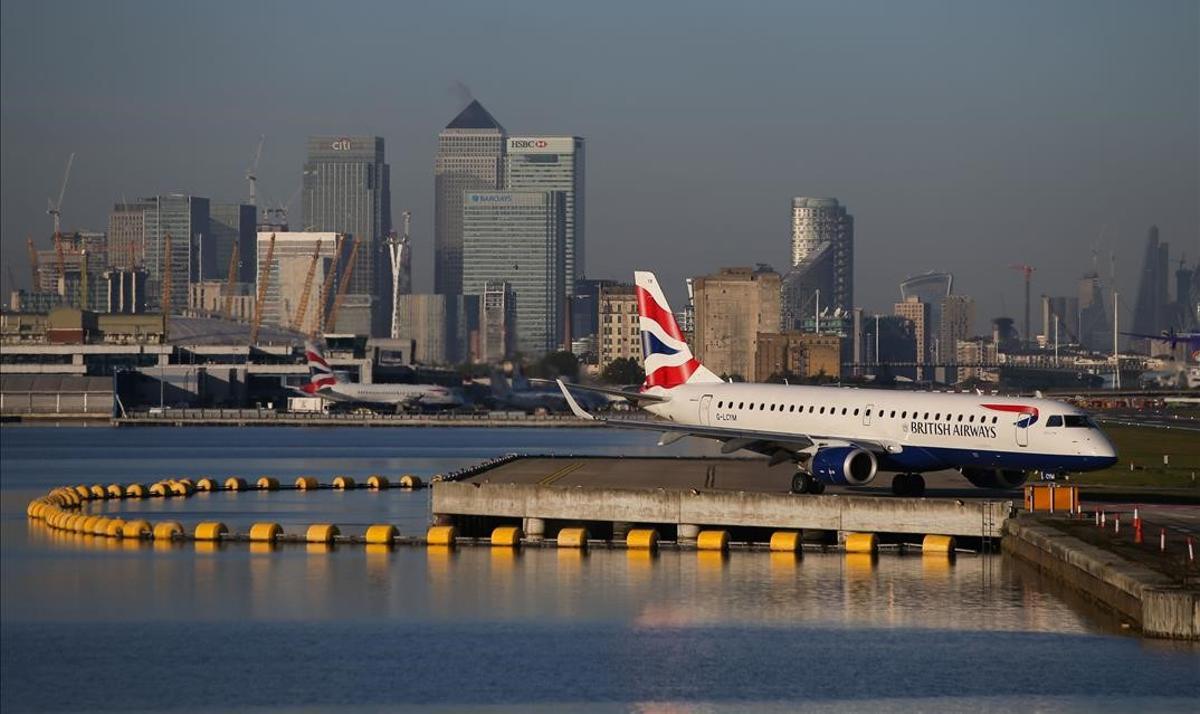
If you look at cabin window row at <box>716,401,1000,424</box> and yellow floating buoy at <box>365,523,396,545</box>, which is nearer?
cabin window row at <box>716,401,1000,424</box>

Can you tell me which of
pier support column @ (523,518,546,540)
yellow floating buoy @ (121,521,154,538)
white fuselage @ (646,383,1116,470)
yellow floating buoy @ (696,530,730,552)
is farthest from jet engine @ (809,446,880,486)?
yellow floating buoy @ (121,521,154,538)

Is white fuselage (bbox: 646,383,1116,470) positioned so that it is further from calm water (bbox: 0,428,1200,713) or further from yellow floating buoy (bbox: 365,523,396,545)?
yellow floating buoy (bbox: 365,523,396,545)

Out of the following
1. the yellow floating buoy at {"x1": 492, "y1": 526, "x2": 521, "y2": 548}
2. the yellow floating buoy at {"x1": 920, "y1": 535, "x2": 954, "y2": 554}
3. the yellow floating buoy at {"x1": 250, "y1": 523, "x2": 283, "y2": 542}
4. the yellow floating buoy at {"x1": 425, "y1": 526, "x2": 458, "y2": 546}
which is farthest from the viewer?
the yellow floating buoy at {"x1": 250, "y1": 523, "x2": 283, "y2": 542}

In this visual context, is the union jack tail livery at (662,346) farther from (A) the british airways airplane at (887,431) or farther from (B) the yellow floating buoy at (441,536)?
(B) the yellow floating buoy at (441,536)

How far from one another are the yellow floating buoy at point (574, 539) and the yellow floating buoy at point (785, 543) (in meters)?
7.41

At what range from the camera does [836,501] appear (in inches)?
3019

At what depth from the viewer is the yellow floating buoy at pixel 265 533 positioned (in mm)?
82250

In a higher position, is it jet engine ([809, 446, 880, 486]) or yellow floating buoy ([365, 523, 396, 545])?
jet engine ([809, 446, 880, 486])

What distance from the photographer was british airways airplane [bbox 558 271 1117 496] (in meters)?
77.1

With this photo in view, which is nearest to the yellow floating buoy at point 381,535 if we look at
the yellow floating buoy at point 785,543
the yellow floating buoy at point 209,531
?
the yellow floating buoy at point 209,531

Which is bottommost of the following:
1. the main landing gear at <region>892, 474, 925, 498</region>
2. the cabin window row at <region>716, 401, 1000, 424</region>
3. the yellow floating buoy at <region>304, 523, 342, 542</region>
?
the yellow floating buoy at <region>304, 523, 342, 542</region>

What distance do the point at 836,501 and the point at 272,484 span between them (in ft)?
180

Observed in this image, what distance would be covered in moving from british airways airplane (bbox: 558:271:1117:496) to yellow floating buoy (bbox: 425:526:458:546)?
9.05 meters

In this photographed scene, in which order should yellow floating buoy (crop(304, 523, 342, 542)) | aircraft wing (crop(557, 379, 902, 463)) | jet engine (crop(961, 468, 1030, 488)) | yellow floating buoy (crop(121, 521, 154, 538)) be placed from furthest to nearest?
yellow floating buoy (crop(121, 521, 154, 538)), jet engine (crop(961, 468, 1030, 488)), yellow floating buoy (crop(304, 523, 342, 542)), aircraft wing (crop(557, 379, 902, 463))
